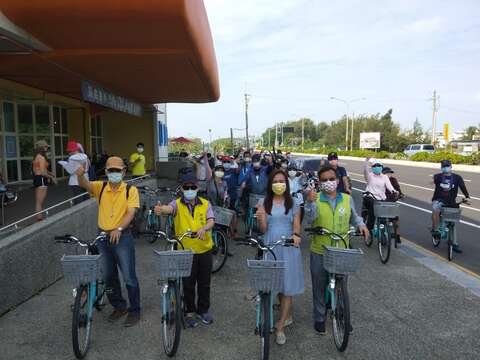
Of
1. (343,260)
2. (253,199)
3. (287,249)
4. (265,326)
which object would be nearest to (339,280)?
(343,260)

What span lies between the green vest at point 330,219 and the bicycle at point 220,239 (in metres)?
2.22

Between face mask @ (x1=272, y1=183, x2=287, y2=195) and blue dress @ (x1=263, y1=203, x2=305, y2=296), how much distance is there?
16 centimetres

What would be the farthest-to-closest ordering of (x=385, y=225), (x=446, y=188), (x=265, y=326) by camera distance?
(x=446, y=188)
(x=385, y=225)
(x=265, y=326)

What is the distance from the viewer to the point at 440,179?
8.09 m

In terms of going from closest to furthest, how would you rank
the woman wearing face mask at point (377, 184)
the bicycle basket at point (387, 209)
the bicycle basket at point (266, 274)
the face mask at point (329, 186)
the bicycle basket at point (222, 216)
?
1. the bicycle basket at point (266, 274)
2. the face mask at point (329, 186)
3. the bicycle basket at point (222, 216)
4. the bicycle basket at point (387, 209)
5. the woman wearing face mask at point (377, 184)

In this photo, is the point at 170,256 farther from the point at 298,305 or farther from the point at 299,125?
the point at 299,125

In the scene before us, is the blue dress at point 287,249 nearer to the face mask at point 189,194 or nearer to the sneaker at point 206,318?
the face mask at point 189,194

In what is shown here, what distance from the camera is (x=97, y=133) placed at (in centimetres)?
2173

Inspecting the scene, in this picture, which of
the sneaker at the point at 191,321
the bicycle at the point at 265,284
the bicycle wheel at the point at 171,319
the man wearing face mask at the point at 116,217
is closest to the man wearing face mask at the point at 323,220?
the bicycle at the point at 265,284

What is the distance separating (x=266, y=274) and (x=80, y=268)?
1656mm

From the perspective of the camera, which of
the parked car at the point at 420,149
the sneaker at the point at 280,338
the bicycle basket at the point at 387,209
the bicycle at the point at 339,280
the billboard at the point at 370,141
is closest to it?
the bicycle at the point at 339,280

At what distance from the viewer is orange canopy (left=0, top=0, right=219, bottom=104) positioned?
672 centimetres

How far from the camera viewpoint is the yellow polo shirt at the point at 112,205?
447 centimetres

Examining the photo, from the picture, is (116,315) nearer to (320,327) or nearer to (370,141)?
(320,327)
